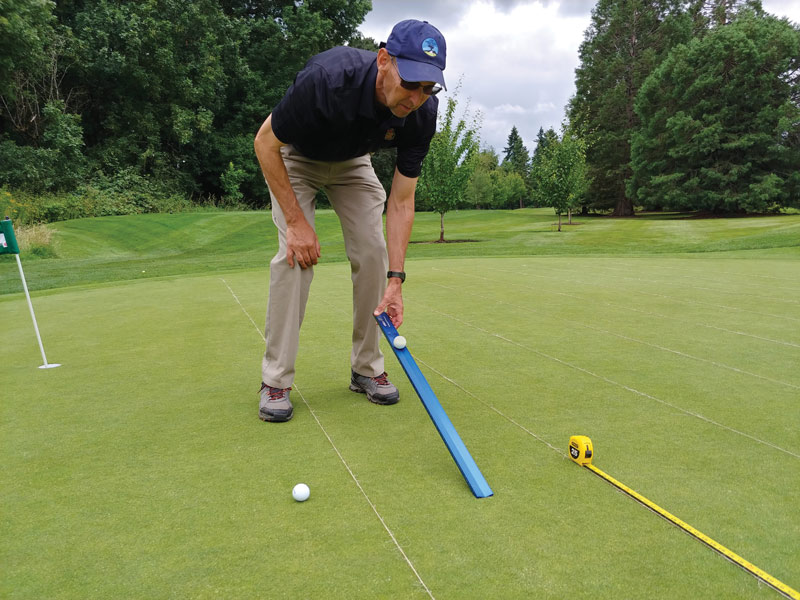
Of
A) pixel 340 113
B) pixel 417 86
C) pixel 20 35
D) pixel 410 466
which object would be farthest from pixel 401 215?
pixel 20 35

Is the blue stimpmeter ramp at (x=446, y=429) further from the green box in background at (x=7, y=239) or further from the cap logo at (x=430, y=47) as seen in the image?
the green box in background at (x=7, y=239)

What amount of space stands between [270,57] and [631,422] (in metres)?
37.2

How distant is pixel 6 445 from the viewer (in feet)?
8.24

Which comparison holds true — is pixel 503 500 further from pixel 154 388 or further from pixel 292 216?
pixel 154 388

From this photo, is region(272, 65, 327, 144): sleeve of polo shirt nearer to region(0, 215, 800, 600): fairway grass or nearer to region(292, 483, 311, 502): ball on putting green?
region(0, 215, 800, 600): fairway grass

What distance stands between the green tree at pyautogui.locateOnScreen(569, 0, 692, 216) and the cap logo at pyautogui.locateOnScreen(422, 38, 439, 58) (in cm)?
3885

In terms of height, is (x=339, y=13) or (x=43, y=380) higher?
(x=339, y=13)

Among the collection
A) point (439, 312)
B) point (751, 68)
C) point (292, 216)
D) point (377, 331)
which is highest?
point (751, 68)

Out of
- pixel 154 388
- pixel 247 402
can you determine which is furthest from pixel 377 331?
pixel 154 388

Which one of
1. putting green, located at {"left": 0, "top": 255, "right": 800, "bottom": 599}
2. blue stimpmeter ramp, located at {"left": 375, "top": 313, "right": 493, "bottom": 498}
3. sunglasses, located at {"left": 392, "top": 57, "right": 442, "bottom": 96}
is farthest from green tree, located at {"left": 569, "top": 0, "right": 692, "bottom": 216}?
blue stimpmeter ramp, located at {"left": 375, "top": 313, "right": 493, "bottom": 498}

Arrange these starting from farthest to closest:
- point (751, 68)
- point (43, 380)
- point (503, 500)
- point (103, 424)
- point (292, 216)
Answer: point (751, 68) < point (43, 380) < point (292, 216) < point (103, 424) < point (503, 500)

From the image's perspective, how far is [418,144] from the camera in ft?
10.1

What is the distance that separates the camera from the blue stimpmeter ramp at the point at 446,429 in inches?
77.3

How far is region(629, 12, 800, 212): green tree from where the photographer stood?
31.3m
